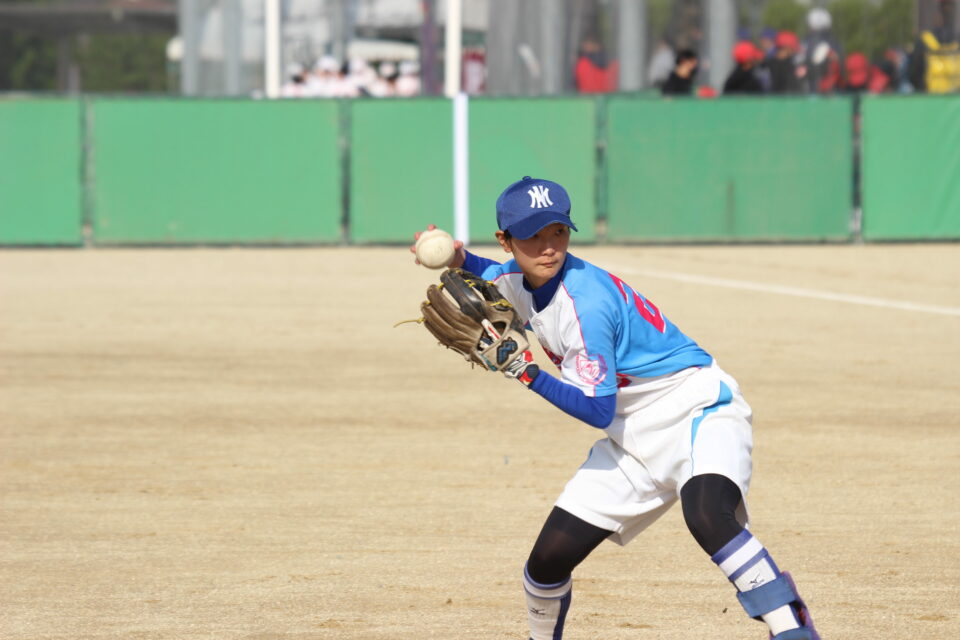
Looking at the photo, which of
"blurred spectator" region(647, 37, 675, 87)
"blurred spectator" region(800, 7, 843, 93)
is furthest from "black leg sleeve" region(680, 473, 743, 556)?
"blurred spectator" region(647, 37, 675, 87)

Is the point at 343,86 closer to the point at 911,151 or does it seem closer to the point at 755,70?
the point at 755,70

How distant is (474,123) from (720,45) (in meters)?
7.50

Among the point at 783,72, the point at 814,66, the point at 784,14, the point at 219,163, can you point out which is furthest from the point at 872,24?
the point at 219,163

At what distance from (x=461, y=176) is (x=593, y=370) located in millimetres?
14752

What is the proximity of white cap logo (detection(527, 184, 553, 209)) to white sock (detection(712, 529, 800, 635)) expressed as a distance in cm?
115

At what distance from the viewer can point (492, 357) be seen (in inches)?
190

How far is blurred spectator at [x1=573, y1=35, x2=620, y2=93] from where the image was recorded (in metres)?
24.4

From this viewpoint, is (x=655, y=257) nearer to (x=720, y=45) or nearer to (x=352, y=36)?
(x=720, y=45)

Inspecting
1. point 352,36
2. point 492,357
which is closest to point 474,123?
point 352,36

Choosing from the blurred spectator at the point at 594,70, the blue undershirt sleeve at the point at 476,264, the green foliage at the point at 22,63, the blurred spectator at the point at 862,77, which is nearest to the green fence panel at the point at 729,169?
the blurred spectator at the point at 862,77

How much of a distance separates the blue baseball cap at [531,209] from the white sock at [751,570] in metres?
1.06

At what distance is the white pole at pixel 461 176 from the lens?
63.3 ft

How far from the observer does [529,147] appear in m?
19.4

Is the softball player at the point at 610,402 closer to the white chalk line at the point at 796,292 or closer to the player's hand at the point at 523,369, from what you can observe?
the player's hand at the point at 523,369
